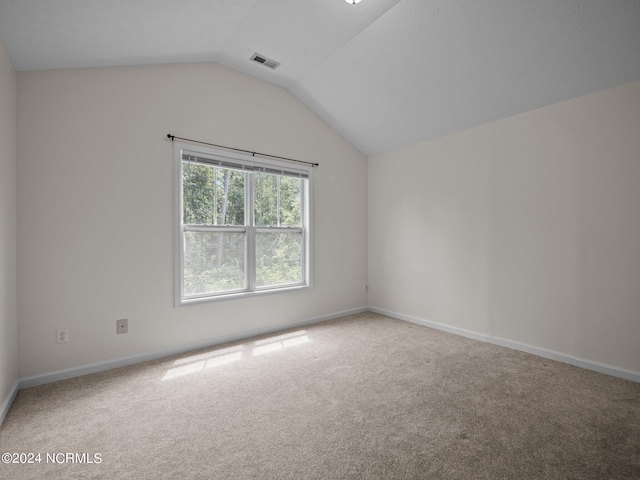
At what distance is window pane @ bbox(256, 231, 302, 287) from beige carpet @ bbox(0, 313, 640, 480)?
105cm

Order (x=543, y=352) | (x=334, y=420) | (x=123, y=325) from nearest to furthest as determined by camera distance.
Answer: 1. (x=334, y=420)
2. (x=123, y=325)
3. (x=543, y=352)

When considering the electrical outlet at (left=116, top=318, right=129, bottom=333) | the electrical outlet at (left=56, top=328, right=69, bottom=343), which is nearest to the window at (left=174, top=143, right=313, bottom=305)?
the electrical outlet at (left=116, top=318, right=129, bottom=333)

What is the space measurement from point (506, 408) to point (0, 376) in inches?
130

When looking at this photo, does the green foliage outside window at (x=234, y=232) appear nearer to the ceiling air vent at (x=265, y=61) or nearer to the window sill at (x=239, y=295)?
the window sill at (x=239, y=295)

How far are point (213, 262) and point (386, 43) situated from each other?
275cm

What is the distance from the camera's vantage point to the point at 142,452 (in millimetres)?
1674

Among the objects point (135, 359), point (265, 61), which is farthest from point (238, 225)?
point (265, 61)

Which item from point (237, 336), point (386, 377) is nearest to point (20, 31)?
point (237, 336)

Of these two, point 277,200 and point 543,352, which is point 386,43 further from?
point 543,352

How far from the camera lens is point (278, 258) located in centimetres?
389

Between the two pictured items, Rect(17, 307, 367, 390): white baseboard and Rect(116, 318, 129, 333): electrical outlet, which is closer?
Rect(17, 307, 367, 390): white baseboard

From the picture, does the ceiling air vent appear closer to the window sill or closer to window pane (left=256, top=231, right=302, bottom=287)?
window pane (left=256, top=231, right=302, bottom=287)

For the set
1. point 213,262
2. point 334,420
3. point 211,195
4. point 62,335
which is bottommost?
point 334,420

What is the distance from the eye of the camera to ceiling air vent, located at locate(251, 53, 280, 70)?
3211 mm
